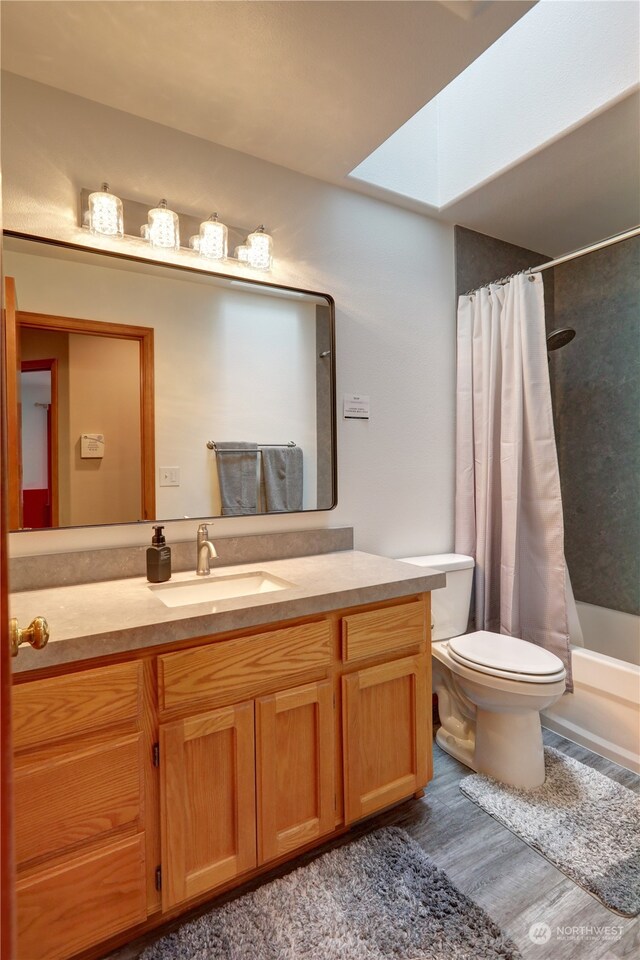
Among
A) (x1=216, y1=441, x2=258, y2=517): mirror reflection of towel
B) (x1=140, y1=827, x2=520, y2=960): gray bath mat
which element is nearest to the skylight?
(x1=216, y1=441, x2=258, y2=517): mirror reflection of towel

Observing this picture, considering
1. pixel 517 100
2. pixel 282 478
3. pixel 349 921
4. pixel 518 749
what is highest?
pixel 517 100

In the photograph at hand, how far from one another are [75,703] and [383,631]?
0.88 meters

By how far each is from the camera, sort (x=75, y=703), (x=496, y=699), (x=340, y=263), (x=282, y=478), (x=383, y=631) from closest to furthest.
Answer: (x=75, y=703)
(x=383, y=631)
(x=496, y=699)
(x=282, y=478)
(x=340, y=263)

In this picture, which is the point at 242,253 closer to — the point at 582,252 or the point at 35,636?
the point at 582,252

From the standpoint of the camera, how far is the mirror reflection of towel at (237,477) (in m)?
1.84

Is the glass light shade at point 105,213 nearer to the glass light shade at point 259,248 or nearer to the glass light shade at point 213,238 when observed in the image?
the glass light shade at point 213,238

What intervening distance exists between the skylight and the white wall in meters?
0.19

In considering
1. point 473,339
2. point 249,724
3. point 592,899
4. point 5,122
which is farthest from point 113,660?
point 473,339

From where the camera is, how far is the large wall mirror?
152 cm

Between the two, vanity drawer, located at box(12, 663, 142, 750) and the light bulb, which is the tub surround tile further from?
the light bulb

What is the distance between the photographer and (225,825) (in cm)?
129

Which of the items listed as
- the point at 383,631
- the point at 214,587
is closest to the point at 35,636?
the point at 214,587

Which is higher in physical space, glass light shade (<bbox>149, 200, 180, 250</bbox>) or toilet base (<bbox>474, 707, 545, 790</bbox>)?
glass light shade (<bbox>149, 200, 180, 250</bbox>)

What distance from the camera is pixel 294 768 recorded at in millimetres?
1394
